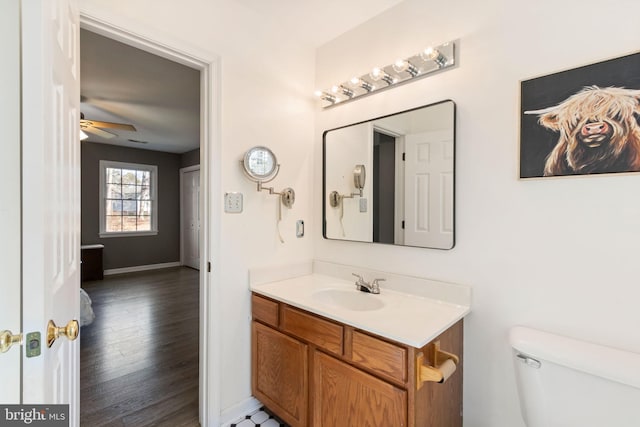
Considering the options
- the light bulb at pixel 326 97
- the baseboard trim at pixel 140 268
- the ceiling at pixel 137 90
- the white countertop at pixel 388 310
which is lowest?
the baseboard trim at pixel 140 268

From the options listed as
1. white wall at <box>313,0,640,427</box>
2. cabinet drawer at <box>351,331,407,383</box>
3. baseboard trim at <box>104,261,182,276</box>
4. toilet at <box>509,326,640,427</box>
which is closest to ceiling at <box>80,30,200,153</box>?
white wall at <box>313,0,640,427</box>

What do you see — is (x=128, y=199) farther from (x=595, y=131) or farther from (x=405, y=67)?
(x=595, y=131)

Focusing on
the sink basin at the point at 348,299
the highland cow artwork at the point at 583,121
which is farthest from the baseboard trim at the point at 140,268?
the highland cow artwork at the point at 583,121

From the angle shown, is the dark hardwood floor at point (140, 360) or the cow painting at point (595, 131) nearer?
the cow painting at point (595, 131)

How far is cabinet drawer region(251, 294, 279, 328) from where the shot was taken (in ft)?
5.57

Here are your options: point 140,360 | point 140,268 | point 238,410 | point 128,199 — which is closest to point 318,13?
point 238,410

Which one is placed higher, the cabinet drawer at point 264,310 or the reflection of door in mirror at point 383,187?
the reflection of door in mirror at point 383,187

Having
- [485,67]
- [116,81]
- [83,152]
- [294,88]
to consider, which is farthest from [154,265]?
[485,67]

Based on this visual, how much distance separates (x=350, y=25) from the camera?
1944 mm

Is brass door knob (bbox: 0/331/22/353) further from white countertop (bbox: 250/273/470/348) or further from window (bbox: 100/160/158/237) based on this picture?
window (bbox: 100/160/158/237)

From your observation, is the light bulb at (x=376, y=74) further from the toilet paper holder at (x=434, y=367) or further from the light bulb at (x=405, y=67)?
the toilet paper holder at (x=434, y=367)

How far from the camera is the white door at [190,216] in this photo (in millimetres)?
5953

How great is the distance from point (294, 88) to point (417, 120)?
35.8 inches

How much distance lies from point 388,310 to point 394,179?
76 centimetres
